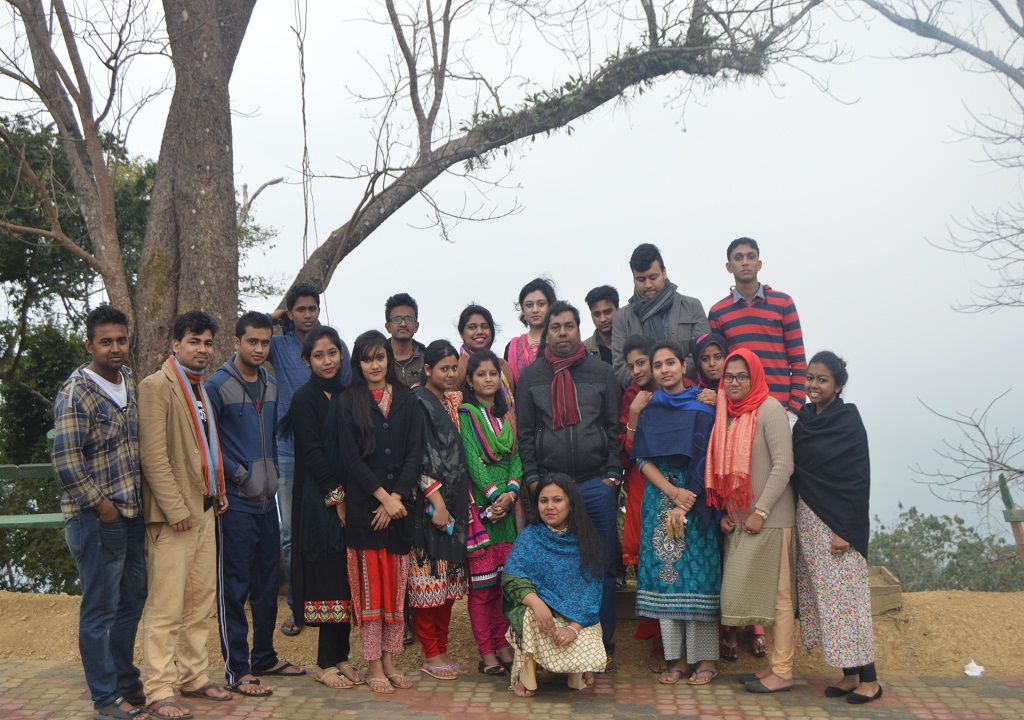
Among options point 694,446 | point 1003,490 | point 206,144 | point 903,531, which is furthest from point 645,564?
point 903,531

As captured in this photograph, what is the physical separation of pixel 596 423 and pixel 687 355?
0.74m

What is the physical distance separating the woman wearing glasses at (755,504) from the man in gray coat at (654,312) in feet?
2.04

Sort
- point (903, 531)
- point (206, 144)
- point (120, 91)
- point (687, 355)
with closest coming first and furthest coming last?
point (687, 355), point (120, 91), point (206, 144), point (903, 531)

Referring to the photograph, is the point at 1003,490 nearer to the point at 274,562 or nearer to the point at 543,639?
the point at 543,639

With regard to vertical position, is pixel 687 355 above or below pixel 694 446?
above

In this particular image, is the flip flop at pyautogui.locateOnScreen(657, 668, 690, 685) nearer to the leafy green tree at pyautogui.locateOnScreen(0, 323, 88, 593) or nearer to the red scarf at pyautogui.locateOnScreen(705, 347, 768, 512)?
the red scarf at pyautogui.locateOnScreen(705, 347, 768, 512)

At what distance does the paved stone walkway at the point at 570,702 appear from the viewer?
4594 mm

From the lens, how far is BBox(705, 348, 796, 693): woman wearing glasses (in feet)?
15.9

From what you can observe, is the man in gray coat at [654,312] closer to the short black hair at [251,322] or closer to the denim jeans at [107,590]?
the short black hair at [251,322]

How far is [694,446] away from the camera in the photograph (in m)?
5.01

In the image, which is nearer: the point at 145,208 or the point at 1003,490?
the point at 1003,490

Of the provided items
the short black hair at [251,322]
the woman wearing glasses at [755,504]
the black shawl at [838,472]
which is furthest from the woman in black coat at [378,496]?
the black shawl at [838,472]

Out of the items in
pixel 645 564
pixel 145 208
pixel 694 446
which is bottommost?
pixel 645 564

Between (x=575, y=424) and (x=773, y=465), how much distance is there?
43.5 inches
